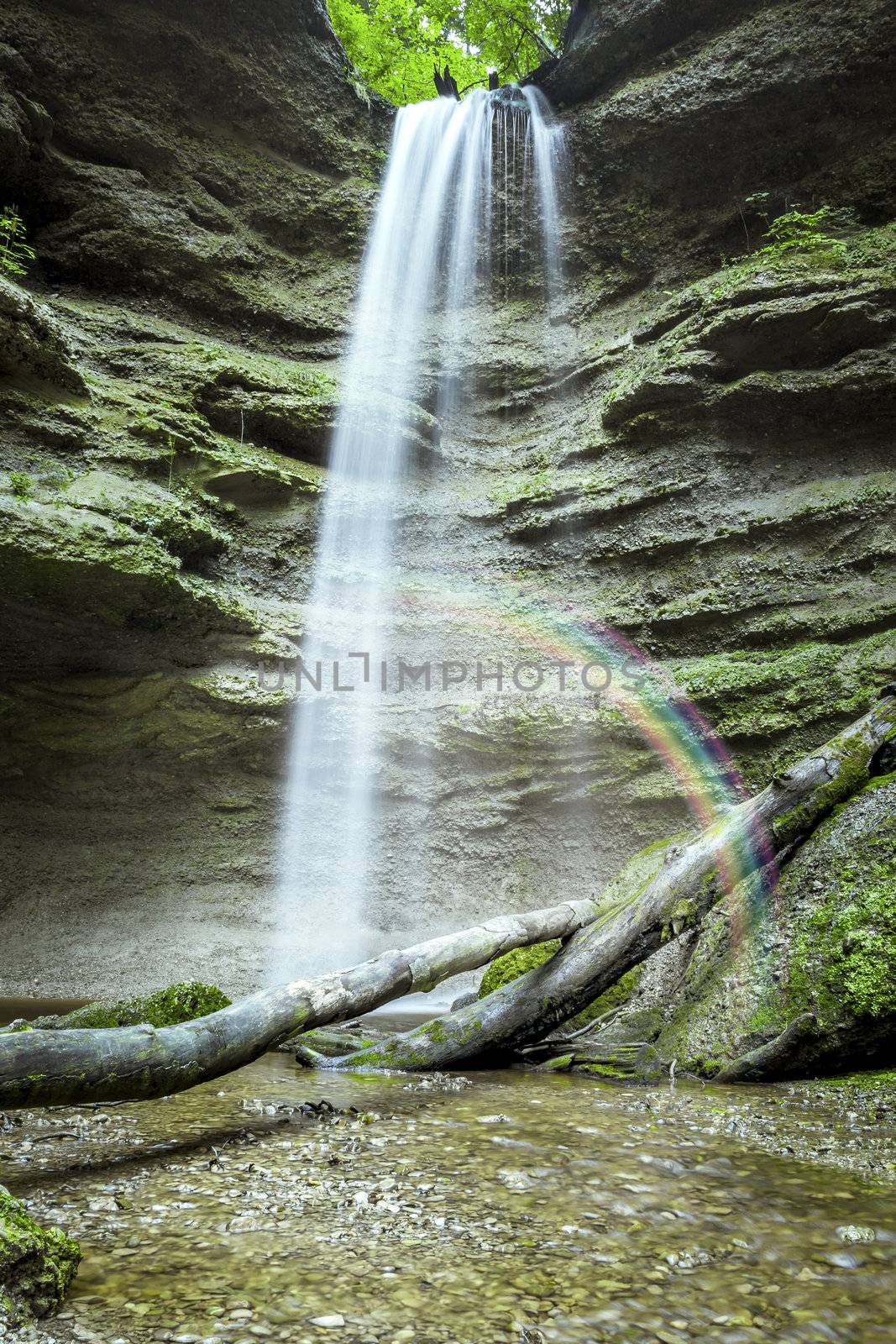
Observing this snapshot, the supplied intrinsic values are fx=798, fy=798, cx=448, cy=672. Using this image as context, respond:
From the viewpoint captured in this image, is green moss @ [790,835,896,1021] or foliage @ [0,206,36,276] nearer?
green moss @ [790,835,896,1021]

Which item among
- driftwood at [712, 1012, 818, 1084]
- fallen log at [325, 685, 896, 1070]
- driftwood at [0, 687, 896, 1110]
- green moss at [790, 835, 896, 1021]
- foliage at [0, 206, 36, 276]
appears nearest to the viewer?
green moss at [790, 835, 896, 1021]

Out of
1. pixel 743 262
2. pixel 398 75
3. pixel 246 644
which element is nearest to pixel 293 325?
pixel 246 644

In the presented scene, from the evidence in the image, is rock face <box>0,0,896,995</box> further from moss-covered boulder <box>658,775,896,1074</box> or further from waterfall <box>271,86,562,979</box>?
moss-covered boulder <box>658,775,896,1074</box>

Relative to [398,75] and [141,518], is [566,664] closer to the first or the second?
[141,518]

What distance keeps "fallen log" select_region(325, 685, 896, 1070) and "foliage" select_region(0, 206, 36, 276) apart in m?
10.6

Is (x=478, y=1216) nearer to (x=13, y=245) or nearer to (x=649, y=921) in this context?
(x=649, y=921)

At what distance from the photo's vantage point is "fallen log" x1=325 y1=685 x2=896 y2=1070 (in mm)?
4340

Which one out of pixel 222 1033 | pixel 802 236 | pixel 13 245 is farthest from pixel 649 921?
pixel 13 245

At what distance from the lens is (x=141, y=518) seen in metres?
9.45

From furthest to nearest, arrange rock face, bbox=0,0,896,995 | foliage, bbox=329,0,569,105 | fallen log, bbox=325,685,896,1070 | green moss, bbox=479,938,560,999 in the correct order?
foliage, bbox=329,0,569,105 < rock face, bbox=0,0,896,995 < green moss, bbox=479,938,560,999 < fallen log, bbox=325,685,896,1070

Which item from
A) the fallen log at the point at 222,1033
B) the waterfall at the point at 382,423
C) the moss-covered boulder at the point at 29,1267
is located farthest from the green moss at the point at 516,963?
the waterfall at the point at 382,423

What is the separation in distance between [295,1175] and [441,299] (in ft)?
46.7

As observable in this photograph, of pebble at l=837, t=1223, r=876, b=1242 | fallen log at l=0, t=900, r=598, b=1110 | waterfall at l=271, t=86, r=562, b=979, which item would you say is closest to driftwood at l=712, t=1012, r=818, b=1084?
fallen log at l=0, t=900, r=598, b=1110

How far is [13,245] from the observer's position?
1163cm
